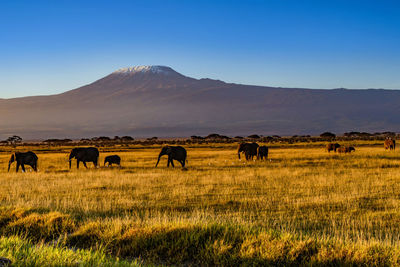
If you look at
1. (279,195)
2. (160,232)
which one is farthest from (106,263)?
(279,195)

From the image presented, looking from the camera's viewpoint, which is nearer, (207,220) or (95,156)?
(207,220)

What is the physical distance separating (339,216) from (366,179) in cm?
854

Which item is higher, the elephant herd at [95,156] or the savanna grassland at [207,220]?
the elephant herd at [95,156]

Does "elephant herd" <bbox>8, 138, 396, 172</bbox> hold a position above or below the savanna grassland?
above

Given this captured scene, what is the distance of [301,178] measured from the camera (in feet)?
64.4

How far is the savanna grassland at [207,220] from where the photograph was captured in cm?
677

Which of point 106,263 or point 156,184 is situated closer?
point 106,263

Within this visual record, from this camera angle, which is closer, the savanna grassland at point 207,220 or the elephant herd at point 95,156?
the savanna grassland at point 207,220

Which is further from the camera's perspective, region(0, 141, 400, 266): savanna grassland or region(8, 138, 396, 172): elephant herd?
region(8, 138, 396, 172): elephant herd

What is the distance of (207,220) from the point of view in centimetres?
931

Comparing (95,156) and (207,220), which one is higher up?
(95,156)

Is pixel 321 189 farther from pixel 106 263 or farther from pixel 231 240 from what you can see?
pixel 106 263

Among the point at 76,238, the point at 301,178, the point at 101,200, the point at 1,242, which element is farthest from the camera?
the point at 301,178

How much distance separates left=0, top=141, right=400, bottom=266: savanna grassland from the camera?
6773mm
